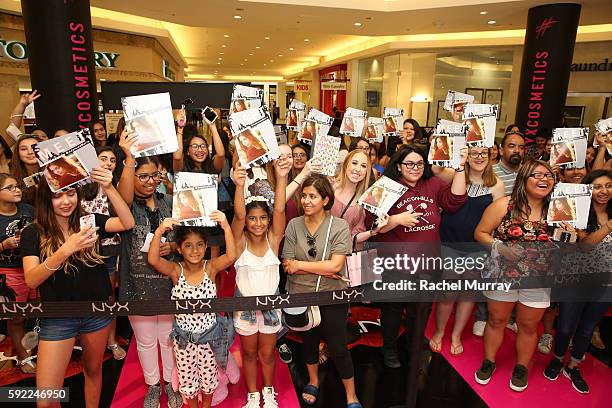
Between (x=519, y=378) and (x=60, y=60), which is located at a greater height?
(x=60, y=60)

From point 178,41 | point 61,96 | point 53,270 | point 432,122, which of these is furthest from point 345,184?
point 178,41

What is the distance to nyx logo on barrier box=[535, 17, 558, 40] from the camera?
7.48 meters

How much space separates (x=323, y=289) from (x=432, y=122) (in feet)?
42.9

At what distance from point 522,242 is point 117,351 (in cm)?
320

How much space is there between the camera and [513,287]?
2.74 meters

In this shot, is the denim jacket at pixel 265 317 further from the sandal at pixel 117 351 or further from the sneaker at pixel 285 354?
the sandal at pixel 117 351

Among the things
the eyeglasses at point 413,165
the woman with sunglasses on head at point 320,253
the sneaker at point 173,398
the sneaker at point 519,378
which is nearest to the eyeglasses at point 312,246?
the woman with sunglasses on head at point 320,253

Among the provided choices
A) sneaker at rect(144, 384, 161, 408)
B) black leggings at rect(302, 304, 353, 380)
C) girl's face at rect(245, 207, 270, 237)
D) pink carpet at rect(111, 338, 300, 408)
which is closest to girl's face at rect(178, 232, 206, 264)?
girl's face at rect(245, 207, 270, 237)

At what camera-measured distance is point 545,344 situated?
3.52 m

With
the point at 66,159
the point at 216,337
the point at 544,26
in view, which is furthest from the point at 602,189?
the point at 544,26

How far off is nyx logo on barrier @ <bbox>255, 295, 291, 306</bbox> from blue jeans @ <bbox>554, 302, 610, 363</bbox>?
2214 mm

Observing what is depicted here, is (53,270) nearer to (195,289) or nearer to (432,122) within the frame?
(195,289)

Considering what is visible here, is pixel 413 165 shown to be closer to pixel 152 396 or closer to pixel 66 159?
pixel 66 159

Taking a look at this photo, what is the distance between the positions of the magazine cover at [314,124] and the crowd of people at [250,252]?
0.79 m
